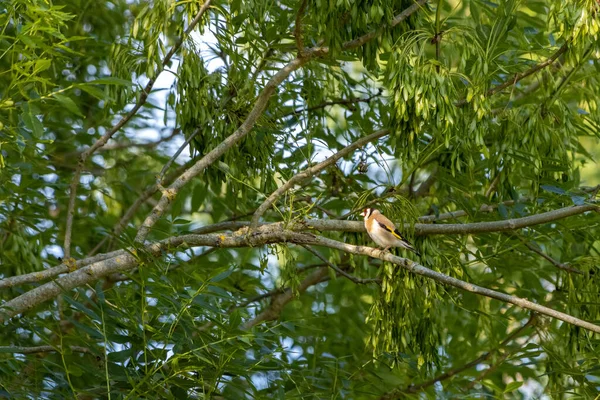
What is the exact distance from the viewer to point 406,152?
13.4 ft

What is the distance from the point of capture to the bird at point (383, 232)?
14.0ft

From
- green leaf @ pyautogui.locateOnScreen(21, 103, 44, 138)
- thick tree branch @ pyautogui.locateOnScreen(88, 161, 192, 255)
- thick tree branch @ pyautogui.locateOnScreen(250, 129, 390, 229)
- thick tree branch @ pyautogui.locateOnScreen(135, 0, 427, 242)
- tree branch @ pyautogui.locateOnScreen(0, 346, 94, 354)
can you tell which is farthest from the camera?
thick tree branch @ pyautogui.locateOnScreen(88, 161, 192, 255)

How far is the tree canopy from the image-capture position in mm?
3947

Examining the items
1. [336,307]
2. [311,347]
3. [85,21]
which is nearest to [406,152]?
[311,347]

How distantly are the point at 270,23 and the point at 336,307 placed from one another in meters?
2.80

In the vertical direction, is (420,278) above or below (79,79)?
below

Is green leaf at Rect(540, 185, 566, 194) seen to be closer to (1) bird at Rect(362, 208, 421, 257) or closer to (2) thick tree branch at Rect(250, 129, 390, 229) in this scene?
(1) bird at Rect(362, 208, 421, 257)

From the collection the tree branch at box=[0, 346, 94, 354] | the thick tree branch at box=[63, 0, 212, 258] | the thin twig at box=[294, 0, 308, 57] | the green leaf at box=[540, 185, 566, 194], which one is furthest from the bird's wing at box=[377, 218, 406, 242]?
the tree branch at box=[0, 346, 94, 354]

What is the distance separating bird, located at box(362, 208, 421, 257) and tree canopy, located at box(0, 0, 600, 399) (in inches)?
1.9

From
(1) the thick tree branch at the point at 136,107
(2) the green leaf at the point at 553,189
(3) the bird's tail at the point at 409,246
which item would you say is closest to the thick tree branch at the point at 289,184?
(3) the bird's tail at the point at 409,246

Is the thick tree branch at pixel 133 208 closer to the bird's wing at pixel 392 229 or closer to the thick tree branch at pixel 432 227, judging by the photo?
the thick tree branch at pixel 432 227

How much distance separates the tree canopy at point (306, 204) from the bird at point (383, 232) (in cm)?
5

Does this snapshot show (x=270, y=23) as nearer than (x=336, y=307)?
Yes

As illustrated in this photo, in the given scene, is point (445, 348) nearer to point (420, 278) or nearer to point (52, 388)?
point (420, 278)
